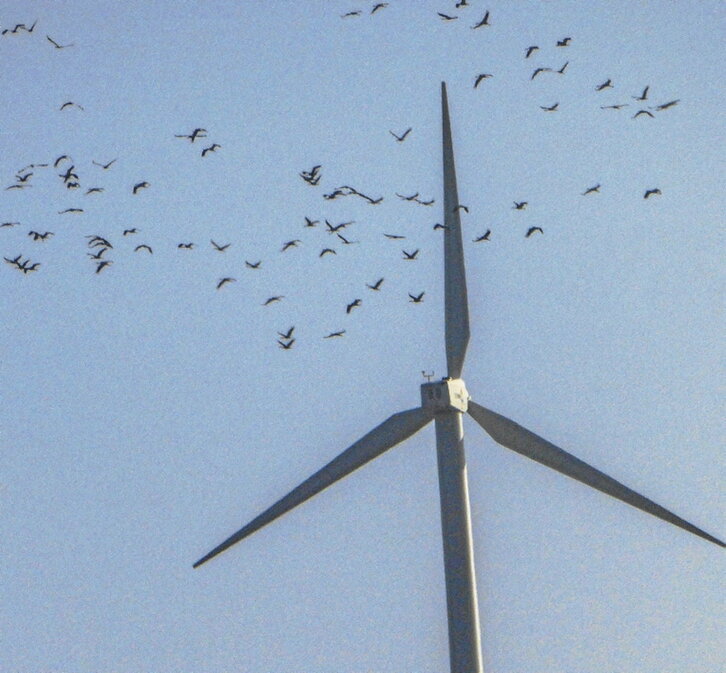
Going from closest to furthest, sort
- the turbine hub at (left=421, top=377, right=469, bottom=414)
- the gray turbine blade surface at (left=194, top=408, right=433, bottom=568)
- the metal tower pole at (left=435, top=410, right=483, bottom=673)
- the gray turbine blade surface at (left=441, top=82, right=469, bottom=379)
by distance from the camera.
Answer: the turbine hub at (left=421, top=377, right=469, bottom=414) → the metal tower pole at (left=435, top=410, right=483, bottom=673) → the gray turbine blade surface at (left=194, top=408, right=433, bottom=568) → the gray turbine blade surface at (left=441, top=82, right=469, bottom=379)

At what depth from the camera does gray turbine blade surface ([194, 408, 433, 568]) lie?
10031cm

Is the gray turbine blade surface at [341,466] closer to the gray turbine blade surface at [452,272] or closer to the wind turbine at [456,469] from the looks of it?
the wind turbine at [456,469]

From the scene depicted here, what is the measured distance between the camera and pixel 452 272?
107 meters

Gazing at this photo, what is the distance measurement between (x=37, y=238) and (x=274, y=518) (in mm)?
18664

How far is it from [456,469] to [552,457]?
193 inches

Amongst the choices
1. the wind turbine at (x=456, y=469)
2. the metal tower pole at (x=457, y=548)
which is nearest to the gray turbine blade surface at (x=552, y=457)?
the wind turbine at (x=456, y=469)

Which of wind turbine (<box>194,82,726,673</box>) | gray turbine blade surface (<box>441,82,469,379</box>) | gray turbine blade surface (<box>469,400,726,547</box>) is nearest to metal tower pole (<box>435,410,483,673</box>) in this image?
wind turbine (<box>194,82,726,673</box>)

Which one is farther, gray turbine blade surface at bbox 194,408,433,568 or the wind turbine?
gray turbine blade surface at bbox 194,408,433,568

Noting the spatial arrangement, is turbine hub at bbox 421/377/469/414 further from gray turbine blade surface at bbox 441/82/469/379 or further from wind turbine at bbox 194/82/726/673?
gray turbine blade surface at bbox 441/82/469/379

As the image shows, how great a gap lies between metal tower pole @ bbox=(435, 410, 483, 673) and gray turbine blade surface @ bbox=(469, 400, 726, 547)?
300 cm

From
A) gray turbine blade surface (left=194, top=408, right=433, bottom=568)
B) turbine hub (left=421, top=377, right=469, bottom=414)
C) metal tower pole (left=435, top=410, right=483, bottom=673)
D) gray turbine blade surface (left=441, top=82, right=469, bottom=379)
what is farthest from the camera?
gray turbine blade surface (left=441, top=82, right=469, bottom=379)

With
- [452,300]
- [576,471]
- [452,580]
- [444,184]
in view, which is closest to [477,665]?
[452,580]

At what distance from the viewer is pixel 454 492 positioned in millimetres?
98375

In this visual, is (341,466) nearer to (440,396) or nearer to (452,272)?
(440,396)
